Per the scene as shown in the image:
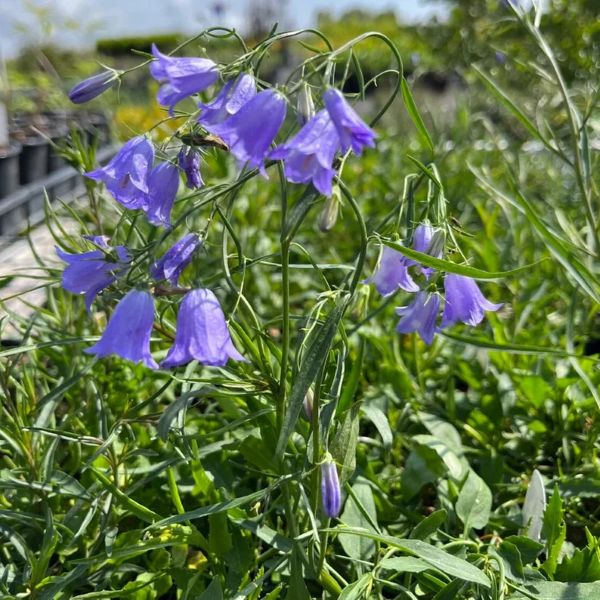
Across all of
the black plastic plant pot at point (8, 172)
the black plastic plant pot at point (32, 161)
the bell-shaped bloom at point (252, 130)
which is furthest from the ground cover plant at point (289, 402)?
the black plastic plant pot at point (32, 161)

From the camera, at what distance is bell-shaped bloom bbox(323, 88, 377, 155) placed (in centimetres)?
70

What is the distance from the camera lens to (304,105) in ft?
2.45

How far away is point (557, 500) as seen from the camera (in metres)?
1.11

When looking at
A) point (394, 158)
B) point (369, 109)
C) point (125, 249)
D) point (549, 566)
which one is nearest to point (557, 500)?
point (549, 566)

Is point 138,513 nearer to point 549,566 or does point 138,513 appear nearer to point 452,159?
point 549,566

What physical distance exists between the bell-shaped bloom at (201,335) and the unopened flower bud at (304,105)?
0.78ft

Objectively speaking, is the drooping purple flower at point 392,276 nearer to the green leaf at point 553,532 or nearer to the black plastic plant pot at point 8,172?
the green leaf at point 553,532

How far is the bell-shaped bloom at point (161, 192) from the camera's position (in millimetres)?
854

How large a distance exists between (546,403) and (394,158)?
257 cm

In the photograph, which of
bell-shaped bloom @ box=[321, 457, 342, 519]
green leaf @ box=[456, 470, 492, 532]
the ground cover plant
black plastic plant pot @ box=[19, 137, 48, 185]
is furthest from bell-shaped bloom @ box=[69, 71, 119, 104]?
black plastic plant pot @ box=[19, 137, 48, 185]

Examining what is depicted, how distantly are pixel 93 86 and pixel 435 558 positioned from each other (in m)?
0.80

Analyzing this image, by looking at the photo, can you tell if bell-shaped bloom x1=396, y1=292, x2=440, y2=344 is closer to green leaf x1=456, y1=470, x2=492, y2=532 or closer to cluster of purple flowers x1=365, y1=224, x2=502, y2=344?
cluster of purple flowers x1=365, y1=224, x2=502, y2=344

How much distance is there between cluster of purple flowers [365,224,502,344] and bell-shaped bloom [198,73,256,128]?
34 cm

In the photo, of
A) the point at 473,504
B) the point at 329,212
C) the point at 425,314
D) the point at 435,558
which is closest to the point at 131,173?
the point at 329,212
